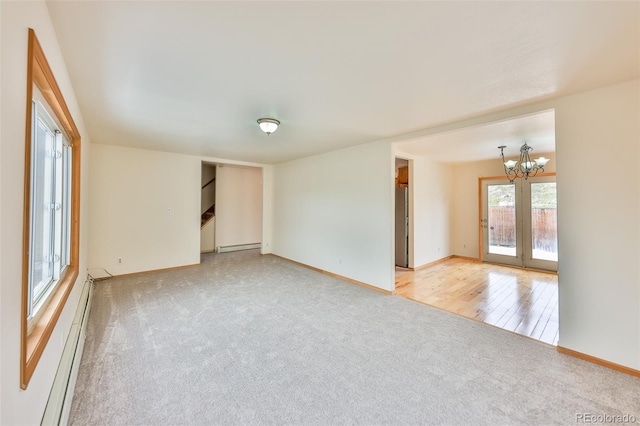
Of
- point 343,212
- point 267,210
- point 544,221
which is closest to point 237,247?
point 267,210

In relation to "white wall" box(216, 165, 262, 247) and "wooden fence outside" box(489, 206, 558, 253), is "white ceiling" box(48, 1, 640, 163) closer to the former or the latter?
"wooden fence outside" box(489, 206, 558, 253)

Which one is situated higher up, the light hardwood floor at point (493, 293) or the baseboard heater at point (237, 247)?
the baseboard heater at point (237, 247)

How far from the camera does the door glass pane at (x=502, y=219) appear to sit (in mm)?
6105

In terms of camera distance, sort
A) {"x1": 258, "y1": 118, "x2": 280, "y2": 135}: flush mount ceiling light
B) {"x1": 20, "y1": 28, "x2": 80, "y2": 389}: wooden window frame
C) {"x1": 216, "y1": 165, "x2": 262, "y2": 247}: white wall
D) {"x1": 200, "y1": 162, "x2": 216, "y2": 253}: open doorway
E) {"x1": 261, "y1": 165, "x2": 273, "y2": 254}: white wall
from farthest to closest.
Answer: {"x1": 216, "y1": 165, "x2": 262, "y2": 247}: white wall → {"x1": 200, "y1": 162, "x2": 216, "y2": 253}: open doorway → {"x1": 261, "y1": 165, "x2": 273, "y2": 254}: white wall → {"x1": 258, "y1": 118, "x2": 280, "y2": 135}: flush mount ceiling light → {"x1": 20, "y1": 28, "x2": 80, "y2": 389}: wooden window frame

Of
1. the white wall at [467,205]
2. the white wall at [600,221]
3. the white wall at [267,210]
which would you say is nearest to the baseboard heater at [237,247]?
the white wall at [267,210]

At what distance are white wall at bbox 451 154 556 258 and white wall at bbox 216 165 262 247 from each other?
5904 mm

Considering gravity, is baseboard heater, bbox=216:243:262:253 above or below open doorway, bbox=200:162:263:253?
below

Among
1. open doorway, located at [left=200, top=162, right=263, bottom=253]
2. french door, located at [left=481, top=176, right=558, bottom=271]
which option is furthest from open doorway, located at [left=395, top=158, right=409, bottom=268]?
open doorway, located at [left=200, top=162, right=263, bottom=253]

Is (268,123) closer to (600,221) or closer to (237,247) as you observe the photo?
(600,221)

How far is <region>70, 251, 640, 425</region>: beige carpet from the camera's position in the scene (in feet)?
5.69

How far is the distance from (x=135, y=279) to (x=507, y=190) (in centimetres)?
840

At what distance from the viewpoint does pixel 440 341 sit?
266cm

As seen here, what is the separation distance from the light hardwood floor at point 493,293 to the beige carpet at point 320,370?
0.35 metres

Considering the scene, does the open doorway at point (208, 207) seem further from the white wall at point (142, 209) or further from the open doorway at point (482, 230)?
the open doorway at point (482, 230)
